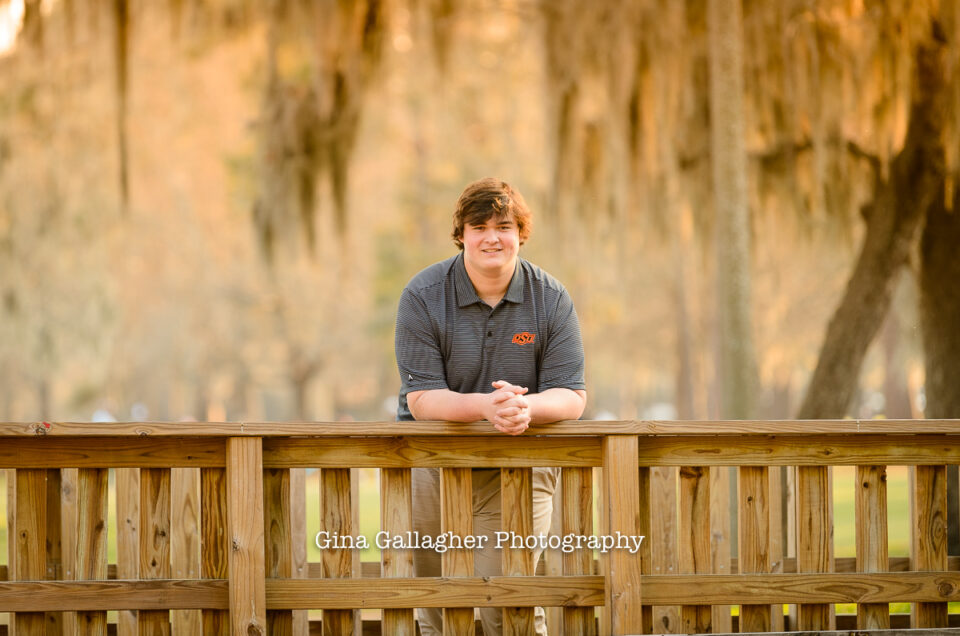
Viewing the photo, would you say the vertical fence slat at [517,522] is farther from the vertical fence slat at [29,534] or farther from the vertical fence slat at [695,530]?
the vertical fence slat at [29,534]

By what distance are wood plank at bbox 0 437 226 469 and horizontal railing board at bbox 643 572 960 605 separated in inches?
61.6

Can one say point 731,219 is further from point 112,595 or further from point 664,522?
point 112,595

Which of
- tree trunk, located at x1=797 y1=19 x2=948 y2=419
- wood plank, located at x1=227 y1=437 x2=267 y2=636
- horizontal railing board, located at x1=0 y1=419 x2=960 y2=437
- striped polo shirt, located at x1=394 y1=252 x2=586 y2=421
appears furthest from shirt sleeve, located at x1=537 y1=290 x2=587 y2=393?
tree trunk, located at x1=797 y1=19 x2=948 y2=419

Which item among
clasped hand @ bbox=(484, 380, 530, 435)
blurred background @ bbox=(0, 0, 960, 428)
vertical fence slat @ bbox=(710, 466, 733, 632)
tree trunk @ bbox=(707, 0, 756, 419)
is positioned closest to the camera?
clasped hand @ bbox=(484, 380, 530, 435)

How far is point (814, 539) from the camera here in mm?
3490

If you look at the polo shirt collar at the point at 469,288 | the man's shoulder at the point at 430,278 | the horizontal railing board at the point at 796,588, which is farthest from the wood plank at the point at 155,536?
the horizontal railing board at the point at 796,588

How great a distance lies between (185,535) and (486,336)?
4.49 feet

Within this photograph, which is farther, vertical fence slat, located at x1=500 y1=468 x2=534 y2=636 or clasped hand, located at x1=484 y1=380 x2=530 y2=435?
vertical fence slat, located at x1=500 y1=468 x2=534 y2=636

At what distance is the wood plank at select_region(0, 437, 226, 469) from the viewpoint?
10.9ft

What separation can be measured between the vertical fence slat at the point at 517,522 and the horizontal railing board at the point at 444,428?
0.17 metres

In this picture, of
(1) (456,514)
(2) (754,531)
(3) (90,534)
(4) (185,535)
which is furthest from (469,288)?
(3) (90,534)

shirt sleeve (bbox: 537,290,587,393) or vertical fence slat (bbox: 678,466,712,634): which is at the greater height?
shirt sleeve (bbox: 537,290,587,393)

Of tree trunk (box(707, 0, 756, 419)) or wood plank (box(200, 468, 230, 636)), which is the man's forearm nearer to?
wood plank (box(200, 468, 230, 636))

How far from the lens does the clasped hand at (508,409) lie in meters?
3.11
